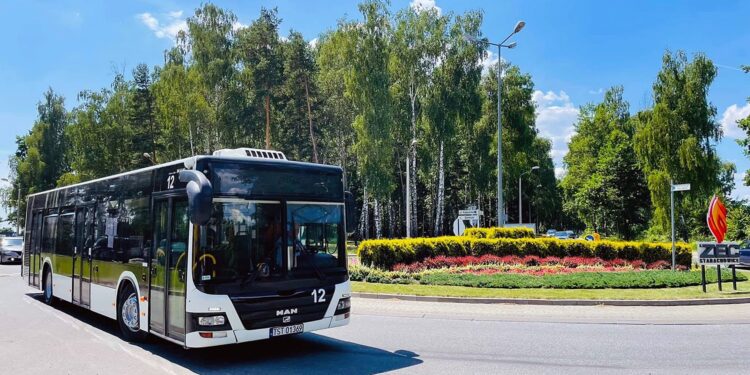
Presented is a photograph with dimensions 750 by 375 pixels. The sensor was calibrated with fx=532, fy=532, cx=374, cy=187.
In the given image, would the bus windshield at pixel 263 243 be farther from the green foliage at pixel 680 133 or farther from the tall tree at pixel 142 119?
the tall tree at pixel 142 119

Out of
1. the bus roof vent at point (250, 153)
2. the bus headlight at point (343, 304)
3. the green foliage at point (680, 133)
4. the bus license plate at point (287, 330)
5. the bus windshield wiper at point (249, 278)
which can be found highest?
the green foliage at point (680, 133)

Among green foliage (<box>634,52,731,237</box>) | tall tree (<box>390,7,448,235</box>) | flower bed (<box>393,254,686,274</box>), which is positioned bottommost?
flower bed (<box>393,254,686,274</box>)

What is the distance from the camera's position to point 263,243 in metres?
7.14

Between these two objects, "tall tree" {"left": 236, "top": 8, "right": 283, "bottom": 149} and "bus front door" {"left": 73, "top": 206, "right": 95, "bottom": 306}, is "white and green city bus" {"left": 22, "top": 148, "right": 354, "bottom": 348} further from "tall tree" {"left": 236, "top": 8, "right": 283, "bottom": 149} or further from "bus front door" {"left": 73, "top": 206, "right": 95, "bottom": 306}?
"tall tree" {"left": 236, "top": 8, "right": 283, "bottom": 149}

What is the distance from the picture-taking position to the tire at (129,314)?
27.5 ft

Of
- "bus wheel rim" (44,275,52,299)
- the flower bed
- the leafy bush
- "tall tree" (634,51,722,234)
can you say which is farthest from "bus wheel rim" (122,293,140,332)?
"tall tree" (634,51,722,234)

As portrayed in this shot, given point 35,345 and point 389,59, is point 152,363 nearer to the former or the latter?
point 35,345

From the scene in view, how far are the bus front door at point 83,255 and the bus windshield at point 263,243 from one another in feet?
16.0

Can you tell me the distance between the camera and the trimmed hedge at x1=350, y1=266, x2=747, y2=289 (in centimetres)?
1570

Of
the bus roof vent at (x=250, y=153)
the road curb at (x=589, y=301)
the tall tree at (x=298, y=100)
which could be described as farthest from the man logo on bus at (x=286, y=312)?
the tall tree at (x=298, y=100)

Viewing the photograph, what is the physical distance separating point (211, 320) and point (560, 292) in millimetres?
10656

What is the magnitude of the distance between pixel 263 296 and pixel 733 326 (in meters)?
9.10

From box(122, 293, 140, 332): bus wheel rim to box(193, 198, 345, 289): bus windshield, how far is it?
7.91ft

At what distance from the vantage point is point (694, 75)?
4038 centimetres
